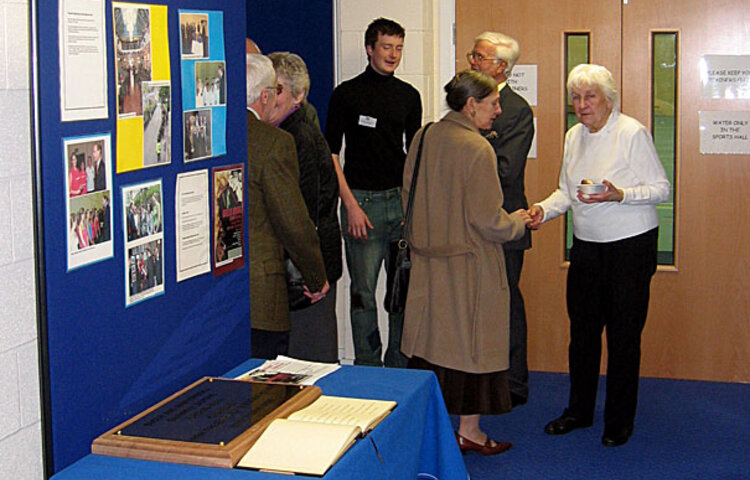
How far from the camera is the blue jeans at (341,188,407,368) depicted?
4.66m

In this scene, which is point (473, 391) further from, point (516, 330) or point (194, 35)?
point (194, 35)

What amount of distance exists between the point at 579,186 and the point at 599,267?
0.40m

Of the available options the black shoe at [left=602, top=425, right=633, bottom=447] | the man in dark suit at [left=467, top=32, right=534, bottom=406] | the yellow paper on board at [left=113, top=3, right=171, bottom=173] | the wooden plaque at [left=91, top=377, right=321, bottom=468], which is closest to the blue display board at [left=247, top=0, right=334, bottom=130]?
the man in dark suit at [left=467, top=32, right=534, bottom=406]

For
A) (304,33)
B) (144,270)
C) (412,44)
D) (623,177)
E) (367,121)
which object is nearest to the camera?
(144,270)

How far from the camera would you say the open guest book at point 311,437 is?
1.80 metres

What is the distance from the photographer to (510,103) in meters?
4.21

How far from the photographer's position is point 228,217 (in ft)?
7.99

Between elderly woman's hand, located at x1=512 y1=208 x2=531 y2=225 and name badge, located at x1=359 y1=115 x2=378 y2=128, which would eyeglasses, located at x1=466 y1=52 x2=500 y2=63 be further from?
elderly woman's hand, located at x1=512 y1=208 x2=531 y2=225

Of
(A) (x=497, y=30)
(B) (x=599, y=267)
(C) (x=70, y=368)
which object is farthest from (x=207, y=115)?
(A) (x=497, y=30)

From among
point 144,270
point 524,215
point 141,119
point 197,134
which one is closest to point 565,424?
point 524,215

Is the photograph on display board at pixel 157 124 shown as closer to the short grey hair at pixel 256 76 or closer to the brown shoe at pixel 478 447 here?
the short grey hair at pixel 256 76

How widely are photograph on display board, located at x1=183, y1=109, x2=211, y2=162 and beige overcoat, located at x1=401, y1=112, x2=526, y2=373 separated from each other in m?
1.42

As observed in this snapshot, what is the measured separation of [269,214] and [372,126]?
1630 millimetres

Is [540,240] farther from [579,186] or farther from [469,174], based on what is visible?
[469,174]
